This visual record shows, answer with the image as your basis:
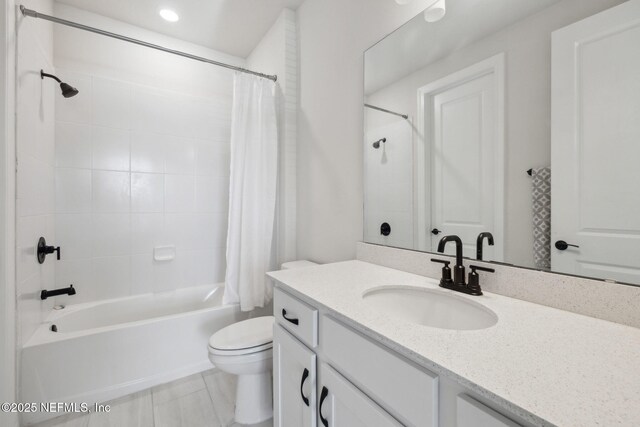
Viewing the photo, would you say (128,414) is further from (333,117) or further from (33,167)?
(333,117)

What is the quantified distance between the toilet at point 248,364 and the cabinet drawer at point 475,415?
3.71 feet

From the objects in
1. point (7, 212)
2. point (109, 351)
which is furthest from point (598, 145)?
point (109, 351)

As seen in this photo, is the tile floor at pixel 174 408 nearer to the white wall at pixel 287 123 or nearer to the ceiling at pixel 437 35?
the white wall at pixel 287 123

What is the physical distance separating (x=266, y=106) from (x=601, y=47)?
1.85 metres

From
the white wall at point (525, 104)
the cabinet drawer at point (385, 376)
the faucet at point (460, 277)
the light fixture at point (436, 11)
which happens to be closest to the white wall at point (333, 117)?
the light fixture at point (436, 11)

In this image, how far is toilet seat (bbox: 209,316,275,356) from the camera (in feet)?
4.52

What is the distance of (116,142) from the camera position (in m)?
2.15

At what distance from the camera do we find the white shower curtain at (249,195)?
2018 millimetres

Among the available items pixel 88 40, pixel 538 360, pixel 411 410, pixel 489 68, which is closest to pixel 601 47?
pixel 489 68

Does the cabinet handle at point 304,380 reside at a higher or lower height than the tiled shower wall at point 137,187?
lower

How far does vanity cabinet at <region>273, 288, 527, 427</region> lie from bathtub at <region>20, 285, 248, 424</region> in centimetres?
104

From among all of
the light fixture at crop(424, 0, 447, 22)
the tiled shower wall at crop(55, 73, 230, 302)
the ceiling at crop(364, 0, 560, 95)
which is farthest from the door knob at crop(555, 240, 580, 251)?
the tiled shower wall at crop(55, 73, 230, 302)

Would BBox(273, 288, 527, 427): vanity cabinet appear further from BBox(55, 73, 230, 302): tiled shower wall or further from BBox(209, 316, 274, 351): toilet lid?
BBox(55, 73, 230, 302): tiled shower wall

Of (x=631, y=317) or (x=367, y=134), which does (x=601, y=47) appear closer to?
(x=631, y=317)
